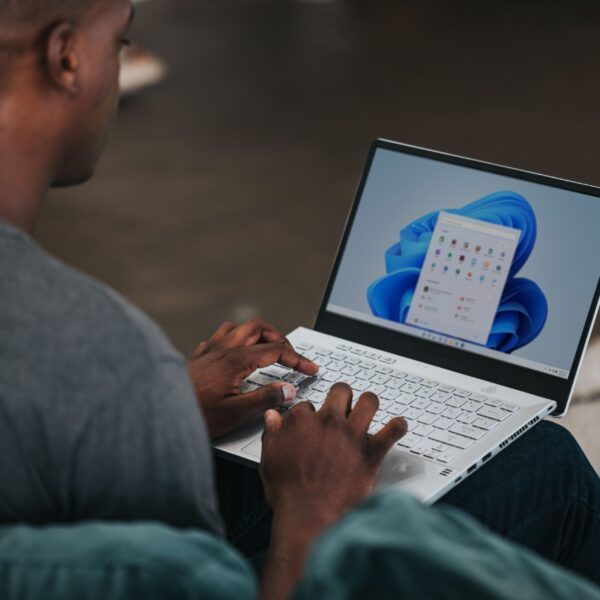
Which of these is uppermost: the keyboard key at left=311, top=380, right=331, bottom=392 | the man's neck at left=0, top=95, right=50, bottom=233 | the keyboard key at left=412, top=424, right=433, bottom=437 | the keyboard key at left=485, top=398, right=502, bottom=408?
the man's neck at left=0, top=95, right=50, bottom=233

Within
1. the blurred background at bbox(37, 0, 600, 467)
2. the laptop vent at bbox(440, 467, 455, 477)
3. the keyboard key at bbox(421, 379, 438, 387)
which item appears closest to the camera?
the laptop vent at bbox(440, 467, 455, 477)

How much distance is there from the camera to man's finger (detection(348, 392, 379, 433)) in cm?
115

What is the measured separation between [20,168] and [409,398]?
64 cm

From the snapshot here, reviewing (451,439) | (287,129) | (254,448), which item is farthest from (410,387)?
(287,129)

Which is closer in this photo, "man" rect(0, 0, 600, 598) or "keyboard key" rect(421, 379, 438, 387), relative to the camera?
"man" rect(0, 0, 600, 598)

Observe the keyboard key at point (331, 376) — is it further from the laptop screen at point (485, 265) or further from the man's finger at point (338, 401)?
the man's finger at point (338, 401)

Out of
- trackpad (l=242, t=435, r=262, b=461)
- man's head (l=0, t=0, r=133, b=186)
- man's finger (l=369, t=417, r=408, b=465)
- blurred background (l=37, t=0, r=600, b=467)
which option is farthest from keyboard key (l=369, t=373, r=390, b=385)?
blurred background (l=37, t=0, r=600, b=467)

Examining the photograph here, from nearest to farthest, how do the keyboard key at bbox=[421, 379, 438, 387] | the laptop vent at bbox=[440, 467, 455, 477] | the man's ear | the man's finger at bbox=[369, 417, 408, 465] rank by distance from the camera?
the man's ear, the man's finger at bbox=[369, 417, 408, 465], the laptop vent at bbox=[440, 467, 455, 477], the keyboard key at bbox=[421, 379, 438, 387]

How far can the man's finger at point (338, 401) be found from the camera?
1.15m

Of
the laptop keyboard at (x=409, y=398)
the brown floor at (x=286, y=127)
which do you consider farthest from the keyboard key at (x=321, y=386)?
the brown floor at (x=286, y=127)

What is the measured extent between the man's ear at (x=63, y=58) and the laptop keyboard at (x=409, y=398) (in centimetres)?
58

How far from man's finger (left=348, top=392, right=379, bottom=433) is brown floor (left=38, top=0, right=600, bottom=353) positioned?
1641mm

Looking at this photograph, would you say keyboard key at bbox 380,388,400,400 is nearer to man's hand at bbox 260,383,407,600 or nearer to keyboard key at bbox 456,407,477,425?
keyboard key at bbox 456,407,477,425

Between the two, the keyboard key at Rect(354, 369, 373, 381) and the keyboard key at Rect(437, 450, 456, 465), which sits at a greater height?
the keyboard key at Rect(354, 369, 373, 381)
